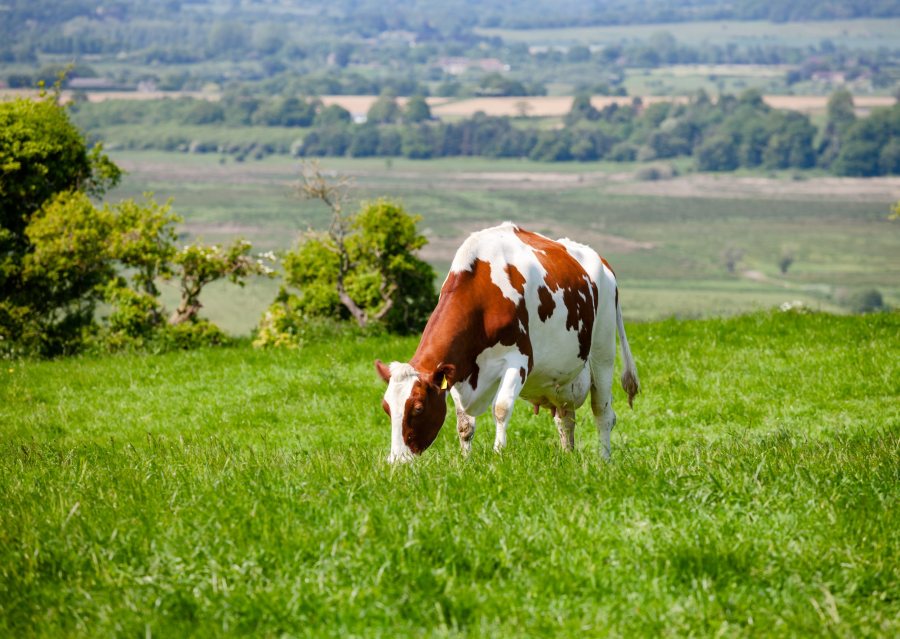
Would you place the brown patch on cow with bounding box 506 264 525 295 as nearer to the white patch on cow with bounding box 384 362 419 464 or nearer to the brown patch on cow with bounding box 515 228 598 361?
the brown patch on cow with bounding box 515 228 598 361

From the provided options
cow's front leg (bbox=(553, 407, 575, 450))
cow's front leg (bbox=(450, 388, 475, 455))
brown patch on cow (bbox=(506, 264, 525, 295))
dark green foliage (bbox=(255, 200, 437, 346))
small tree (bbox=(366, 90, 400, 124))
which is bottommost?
small tree (bbox=(366, 90, 400, 124))

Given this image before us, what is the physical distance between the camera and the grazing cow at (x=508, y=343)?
30.2ft

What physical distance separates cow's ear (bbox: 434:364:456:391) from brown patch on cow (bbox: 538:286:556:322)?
4.80ft

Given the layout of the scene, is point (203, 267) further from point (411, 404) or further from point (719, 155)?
point (719, 155)

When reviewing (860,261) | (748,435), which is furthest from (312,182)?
(860,261)

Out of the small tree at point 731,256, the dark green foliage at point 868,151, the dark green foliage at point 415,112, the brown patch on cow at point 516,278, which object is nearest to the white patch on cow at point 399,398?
the brown patch on cow at point 516,278

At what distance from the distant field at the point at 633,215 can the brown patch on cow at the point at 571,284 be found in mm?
35367

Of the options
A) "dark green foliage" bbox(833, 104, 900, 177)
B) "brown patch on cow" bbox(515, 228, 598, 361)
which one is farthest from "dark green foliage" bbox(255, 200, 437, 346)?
"dark green foliage" bbox(833, 104, 900, 177)

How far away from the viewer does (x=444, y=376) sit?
30.3 feet

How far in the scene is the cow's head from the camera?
8992 millimetres

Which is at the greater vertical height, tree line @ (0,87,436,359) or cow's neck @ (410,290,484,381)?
cow's neck @ (410,290,484,381)

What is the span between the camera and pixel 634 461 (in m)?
8.47

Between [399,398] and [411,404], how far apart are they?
0.11 meters

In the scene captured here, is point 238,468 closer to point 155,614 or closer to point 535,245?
point 155,614
